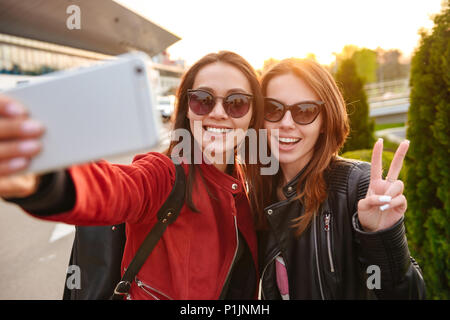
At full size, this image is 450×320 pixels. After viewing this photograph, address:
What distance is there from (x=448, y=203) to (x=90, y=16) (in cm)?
2345

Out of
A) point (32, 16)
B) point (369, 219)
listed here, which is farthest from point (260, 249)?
point (32, 16)

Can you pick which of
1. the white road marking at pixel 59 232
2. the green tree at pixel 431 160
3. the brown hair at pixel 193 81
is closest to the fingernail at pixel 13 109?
the brown hair at pixel 193 81

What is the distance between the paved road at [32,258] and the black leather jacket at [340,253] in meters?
1.95

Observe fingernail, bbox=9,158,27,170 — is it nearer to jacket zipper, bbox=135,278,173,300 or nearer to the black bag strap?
the black bag strap

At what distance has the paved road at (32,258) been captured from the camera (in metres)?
3.34

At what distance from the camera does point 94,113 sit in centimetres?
59

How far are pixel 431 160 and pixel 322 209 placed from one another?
1628mm

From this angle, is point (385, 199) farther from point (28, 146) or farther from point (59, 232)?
point (59, 232)

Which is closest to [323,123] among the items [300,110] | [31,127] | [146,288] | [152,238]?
[300,110]

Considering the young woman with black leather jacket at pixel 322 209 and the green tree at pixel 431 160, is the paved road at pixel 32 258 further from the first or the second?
the green tree at pixel 431 160

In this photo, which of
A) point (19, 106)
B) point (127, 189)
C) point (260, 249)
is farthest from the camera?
point (260, 249)
